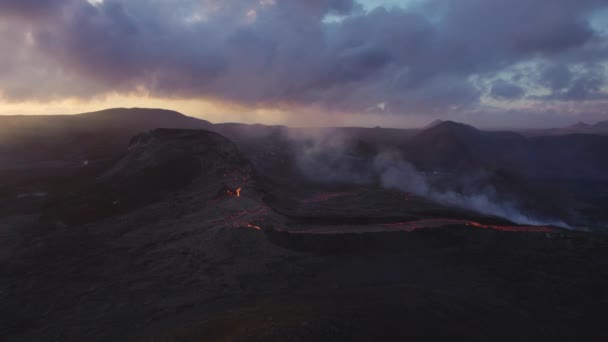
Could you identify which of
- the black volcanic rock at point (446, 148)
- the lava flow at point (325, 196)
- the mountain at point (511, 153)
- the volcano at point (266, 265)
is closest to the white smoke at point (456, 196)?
the volcano at point (266, 265)

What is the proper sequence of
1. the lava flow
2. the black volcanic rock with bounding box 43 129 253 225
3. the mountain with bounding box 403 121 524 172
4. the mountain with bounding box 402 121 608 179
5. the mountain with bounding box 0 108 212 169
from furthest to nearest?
1. the mountain with bounding box 403 121 524 172
2. the mountain with bounding box 402 121 608 179
3. the mountain with bounding box 0 108 212 169
4. the lava flow
5. the black volcanic rock with bounding box 43 129 253 225

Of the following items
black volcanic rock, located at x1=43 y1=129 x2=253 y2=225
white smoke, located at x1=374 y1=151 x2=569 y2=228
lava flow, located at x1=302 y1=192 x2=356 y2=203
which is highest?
black volcanic rock, located at x1=43 y1=129 x2=253 y2=225

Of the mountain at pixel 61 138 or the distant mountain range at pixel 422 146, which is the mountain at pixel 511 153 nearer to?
the distant mountain range at pixel 422 146

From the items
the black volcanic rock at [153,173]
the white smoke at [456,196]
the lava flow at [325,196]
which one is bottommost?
the white smoke at [456,196]

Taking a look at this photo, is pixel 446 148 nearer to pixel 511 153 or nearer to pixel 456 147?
pixel 456 147

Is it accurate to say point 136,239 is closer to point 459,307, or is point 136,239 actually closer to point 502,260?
point 459,307

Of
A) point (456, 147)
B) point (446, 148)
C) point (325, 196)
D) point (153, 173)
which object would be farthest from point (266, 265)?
point (456, 147)

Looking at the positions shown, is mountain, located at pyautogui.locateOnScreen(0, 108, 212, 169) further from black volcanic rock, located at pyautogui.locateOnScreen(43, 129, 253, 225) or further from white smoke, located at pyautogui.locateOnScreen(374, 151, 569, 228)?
white smoke, located at pyautogui.locateOnScreen(374, 151, 569, 228)

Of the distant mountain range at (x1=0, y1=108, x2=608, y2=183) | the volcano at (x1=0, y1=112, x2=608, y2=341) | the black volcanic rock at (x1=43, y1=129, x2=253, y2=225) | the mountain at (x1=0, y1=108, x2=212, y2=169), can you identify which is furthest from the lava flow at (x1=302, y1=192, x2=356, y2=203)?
the mountain at (x1=0, y1=108, x2=212, y2=169)
